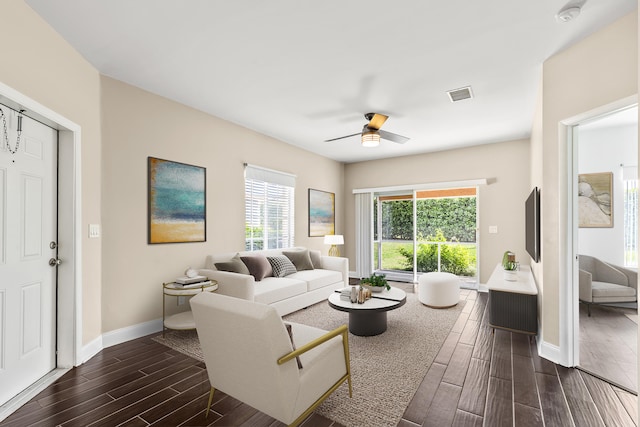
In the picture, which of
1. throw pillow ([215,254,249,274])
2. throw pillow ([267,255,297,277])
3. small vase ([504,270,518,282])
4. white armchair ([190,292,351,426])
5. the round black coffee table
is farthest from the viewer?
throw pillow ([267,255,297,277])

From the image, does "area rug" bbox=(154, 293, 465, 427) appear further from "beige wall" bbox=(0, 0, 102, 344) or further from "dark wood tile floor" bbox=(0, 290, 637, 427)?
"beige wall" bbox=(0, 0, 102, 344)

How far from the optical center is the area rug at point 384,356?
2.06m

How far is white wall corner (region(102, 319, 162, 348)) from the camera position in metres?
3.11

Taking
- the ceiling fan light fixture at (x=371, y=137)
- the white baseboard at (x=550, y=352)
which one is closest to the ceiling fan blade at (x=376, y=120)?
the ceiling fan light fixture at (x=371, y=137)

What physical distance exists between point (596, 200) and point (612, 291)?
165cm

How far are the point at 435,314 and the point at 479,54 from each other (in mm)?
3219

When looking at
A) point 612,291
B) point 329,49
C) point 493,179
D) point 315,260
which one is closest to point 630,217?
point 612,291

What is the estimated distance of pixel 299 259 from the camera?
5.23 metres

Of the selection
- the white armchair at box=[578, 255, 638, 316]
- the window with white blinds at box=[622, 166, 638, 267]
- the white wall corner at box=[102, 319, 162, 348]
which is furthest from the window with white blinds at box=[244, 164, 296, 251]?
the window with white blinds at box=[622, 166, 638, 267]

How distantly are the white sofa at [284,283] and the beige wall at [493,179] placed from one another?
275 cm

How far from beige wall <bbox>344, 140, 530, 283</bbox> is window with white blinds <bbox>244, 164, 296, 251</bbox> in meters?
2.80

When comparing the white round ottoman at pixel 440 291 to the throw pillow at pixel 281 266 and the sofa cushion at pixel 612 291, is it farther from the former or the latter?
the throw pillow at pixel 281 266

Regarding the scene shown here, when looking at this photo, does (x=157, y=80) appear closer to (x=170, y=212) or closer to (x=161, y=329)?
(x=170, y=212)

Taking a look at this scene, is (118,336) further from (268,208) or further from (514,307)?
(514,307)
